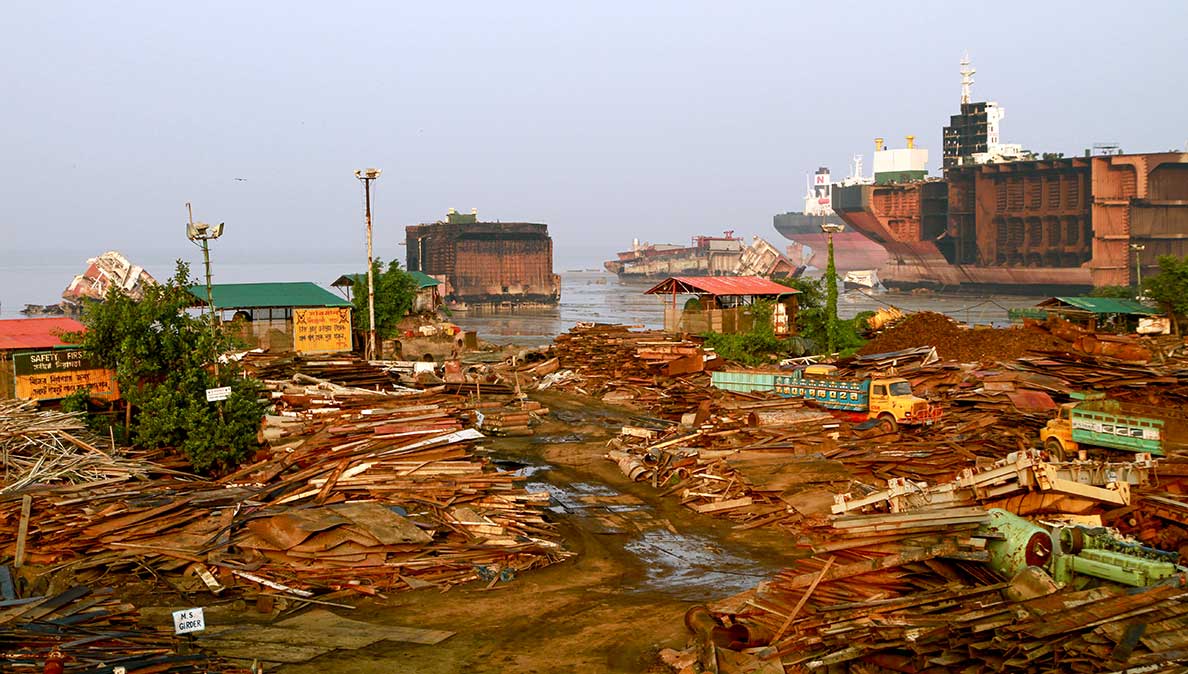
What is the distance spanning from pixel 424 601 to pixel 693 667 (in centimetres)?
553

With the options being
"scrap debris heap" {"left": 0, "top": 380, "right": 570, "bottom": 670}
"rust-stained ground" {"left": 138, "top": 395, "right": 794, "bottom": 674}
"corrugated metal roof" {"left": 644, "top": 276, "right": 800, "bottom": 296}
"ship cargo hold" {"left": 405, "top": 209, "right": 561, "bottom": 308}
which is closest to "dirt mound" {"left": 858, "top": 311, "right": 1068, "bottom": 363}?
"corrugated metal roof" {"left": 644, "top": 276, "right": 800, "bottom": 296}

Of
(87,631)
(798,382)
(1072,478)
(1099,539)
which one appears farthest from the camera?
(798,382)

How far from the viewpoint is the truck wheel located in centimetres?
2513

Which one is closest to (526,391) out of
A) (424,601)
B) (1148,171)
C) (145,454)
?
(145,454)

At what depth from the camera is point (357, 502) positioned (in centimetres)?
2005

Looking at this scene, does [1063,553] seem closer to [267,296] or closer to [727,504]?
[727,504]

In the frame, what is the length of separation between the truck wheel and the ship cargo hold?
11429 cm

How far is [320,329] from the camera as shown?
1705 inches

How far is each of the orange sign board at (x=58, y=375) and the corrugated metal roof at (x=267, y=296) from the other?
14347mm

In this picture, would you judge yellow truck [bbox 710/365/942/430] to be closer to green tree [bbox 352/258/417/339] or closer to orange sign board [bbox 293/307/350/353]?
orange sign board [bbox 293/307/350/353]

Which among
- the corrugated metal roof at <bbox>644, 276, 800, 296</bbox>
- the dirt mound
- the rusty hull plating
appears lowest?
the dirt mound

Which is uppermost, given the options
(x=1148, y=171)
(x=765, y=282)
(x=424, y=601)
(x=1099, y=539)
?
(x=1148, y=171)

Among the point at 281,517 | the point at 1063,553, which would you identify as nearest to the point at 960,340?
the point at 1063,553

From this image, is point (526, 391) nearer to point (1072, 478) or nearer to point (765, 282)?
point (765, 282)
